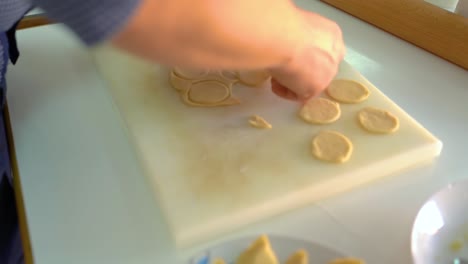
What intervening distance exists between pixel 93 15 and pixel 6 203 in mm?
460

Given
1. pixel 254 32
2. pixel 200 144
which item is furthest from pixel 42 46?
pixel 254 32

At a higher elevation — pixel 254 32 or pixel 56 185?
pixel 254 32

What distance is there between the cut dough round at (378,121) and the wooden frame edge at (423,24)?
22cm

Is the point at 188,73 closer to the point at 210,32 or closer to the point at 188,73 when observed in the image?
the point at 188,73

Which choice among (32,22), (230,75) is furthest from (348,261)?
(32,22)

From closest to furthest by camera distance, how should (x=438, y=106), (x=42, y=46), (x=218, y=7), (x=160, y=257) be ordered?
(x=218, y=7) < (x=160, y=257) < (x=438, y=106) < (x=42, y=46)

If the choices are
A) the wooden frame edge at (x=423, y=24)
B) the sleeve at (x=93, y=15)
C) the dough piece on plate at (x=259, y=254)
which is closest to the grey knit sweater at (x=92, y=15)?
the sleeve at (x=93, y=15)

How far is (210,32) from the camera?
38 cm

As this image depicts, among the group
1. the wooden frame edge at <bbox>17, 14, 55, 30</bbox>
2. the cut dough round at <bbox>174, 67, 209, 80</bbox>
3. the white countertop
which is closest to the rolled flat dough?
the cut dough round at <bbox>174, 67, 209, 80</bbox>

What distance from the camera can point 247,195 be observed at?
527 mm

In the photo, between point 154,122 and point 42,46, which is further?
point 42,46

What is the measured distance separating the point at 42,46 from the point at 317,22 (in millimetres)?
482

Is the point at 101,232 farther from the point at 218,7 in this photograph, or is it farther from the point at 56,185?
the point at 218,7

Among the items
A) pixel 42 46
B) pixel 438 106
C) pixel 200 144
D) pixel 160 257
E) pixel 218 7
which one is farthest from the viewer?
pixel 42 46
